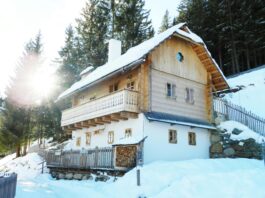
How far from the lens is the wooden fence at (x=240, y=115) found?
72.2 feet

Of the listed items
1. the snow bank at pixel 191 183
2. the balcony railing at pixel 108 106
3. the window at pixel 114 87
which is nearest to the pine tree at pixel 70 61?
the balcony railing at pixel 108 106

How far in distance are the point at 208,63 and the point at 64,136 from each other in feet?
69.3

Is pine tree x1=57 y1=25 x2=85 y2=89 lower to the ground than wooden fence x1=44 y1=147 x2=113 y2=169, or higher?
higher

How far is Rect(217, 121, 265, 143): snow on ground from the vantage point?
1949 centimetres

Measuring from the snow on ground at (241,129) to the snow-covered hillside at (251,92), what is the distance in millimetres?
5533

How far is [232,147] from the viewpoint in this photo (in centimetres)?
1947

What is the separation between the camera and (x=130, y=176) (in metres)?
13.5

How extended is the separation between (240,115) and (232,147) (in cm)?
422

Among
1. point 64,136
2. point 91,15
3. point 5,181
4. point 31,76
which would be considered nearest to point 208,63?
point 5,181

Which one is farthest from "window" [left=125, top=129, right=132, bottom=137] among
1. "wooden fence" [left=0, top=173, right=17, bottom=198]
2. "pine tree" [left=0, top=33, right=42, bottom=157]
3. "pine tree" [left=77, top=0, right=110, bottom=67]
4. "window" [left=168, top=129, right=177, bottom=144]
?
"pine tree" [left=77, top=0, right=110, bottom=67]

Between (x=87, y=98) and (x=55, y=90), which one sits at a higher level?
(x=55, y=90)

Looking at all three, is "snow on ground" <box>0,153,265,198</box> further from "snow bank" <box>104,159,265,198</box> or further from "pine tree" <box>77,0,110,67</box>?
"pine tree" <box>77,0,110,67</box>

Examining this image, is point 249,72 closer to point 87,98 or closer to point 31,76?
point 87,98

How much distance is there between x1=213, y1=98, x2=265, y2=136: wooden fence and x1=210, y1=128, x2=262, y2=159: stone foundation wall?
2.11 m
